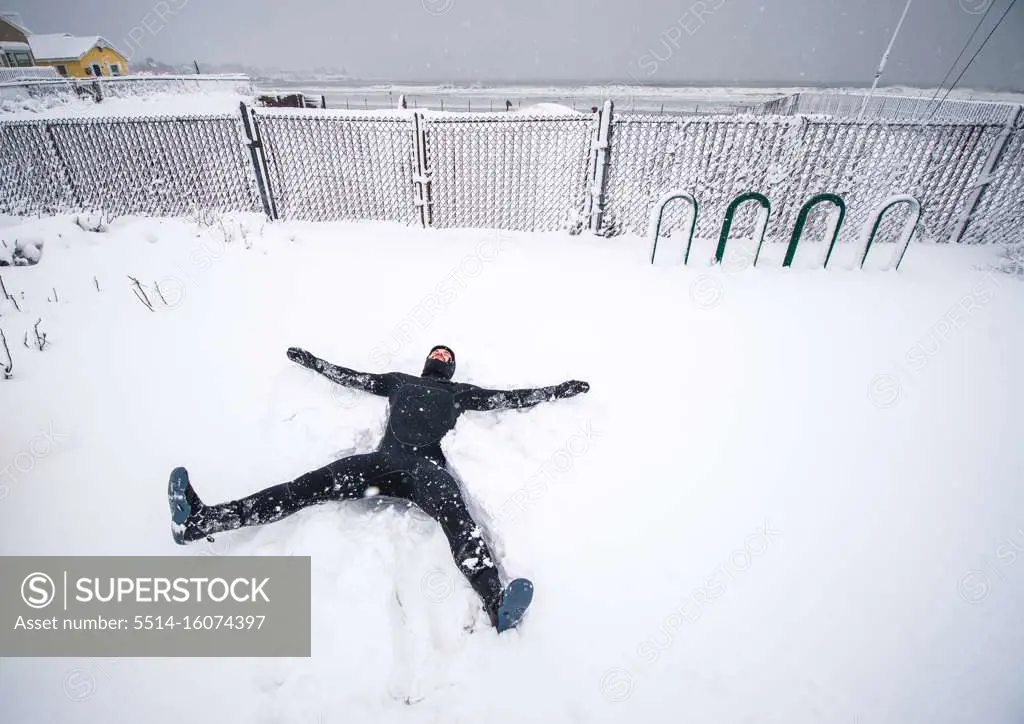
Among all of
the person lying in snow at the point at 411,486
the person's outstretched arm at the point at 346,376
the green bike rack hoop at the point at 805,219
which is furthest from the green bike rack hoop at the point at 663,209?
the person's outstretched arm at the point at 346,376

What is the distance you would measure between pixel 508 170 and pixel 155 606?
668 centimetres

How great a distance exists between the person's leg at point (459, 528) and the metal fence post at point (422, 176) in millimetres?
5576

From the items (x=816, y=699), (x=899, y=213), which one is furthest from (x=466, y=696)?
(x=899, y=213)

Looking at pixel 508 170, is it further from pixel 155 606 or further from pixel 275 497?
pixel 155 606

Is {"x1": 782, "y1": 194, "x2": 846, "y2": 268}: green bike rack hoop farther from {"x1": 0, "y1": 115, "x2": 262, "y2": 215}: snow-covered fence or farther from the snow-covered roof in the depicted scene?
the snow-covered roof

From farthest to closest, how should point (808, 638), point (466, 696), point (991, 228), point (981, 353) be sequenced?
point (991, 228)
point (981, 353)
point (808, 638)
point (466, 696)

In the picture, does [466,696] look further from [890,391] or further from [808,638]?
[890,391]

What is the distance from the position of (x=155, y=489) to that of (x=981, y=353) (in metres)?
6.83

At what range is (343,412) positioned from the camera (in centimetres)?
338

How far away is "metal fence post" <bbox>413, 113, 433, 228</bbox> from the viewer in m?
6.45

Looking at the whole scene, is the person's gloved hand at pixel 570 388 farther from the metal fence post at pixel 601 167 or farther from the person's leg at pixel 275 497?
the metal fence post at pixel 601 167

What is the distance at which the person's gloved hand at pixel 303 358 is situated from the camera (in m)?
3.50

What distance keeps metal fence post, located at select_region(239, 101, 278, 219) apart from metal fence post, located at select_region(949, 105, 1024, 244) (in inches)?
424

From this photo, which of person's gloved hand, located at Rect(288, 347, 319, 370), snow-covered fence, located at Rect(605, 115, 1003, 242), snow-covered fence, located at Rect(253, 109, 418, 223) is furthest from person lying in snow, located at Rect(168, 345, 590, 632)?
snow-covered fence, located at Rect(253, 109, 418, 223)
